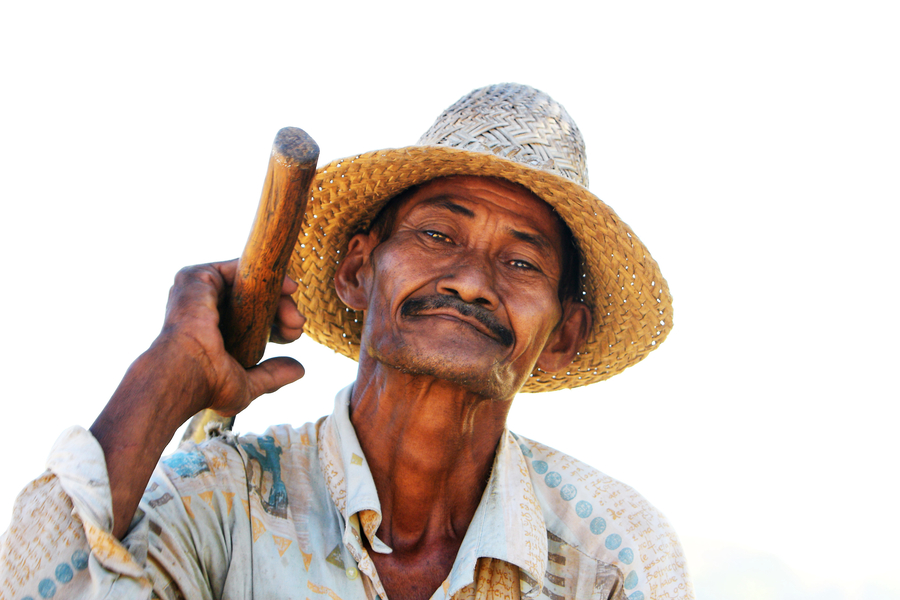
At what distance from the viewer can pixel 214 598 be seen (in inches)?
69.8

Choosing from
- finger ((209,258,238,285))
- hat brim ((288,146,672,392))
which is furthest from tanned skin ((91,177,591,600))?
hat brim ((288,146,672,392))

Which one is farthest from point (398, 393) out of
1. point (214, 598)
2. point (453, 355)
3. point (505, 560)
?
point (214, 598)

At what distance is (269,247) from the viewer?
1.69 m

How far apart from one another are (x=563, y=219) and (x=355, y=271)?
78 cm

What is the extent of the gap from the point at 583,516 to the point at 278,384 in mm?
1076

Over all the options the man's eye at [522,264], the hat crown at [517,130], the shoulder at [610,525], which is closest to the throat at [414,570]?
the shoulder at [610,525]

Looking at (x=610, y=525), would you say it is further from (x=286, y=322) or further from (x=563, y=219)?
(x=286, y=322)

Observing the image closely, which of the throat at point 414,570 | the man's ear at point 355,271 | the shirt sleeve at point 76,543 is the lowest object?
the throat at point 414,570

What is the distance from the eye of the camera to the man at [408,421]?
4.90 feet

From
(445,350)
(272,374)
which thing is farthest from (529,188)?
(272,374)

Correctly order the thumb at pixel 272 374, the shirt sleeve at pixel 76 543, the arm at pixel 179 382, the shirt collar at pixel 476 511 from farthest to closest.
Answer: the shirt collar at pixel 476 511
the thumb at pixel 272 374
the arm at pixel 179 382
the shirt sleeve at pixel 76 543

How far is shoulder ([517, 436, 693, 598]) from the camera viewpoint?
216cm

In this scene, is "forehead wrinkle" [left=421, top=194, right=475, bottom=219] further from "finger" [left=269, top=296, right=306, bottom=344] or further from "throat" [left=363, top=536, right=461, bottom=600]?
"throat" [left=363, top=536, right=461, bottom=600]

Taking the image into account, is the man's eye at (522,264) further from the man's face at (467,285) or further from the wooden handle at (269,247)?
the wooden handle at (269,247)
